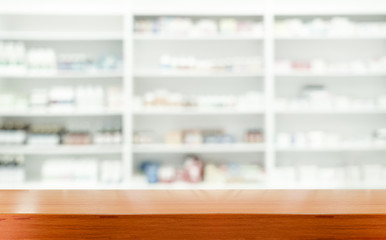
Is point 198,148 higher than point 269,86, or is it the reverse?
point 269,86

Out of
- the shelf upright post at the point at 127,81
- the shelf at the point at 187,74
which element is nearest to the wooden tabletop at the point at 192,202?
the shelf upright post at the point at 127,81

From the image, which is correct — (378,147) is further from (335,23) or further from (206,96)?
(206,96)

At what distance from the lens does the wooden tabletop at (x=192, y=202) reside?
0.98 metres

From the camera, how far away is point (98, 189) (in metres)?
1.19

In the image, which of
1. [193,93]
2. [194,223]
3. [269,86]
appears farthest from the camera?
[193,93]

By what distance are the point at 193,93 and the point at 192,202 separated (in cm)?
357

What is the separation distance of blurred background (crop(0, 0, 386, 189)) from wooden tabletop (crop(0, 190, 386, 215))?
2.96 metres

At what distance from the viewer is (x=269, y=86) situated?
4133 mm

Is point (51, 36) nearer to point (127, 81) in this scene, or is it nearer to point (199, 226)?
point (127, 81)

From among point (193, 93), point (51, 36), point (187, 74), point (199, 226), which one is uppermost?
point (51, 36)

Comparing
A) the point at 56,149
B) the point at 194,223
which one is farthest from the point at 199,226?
the point at 56,149

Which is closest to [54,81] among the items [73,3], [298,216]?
[73,3]

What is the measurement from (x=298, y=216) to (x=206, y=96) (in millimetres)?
3316

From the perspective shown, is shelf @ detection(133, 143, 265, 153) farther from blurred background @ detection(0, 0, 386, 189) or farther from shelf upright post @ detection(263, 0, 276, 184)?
shelf upright post @ detection(263, 0, 276, 184)
